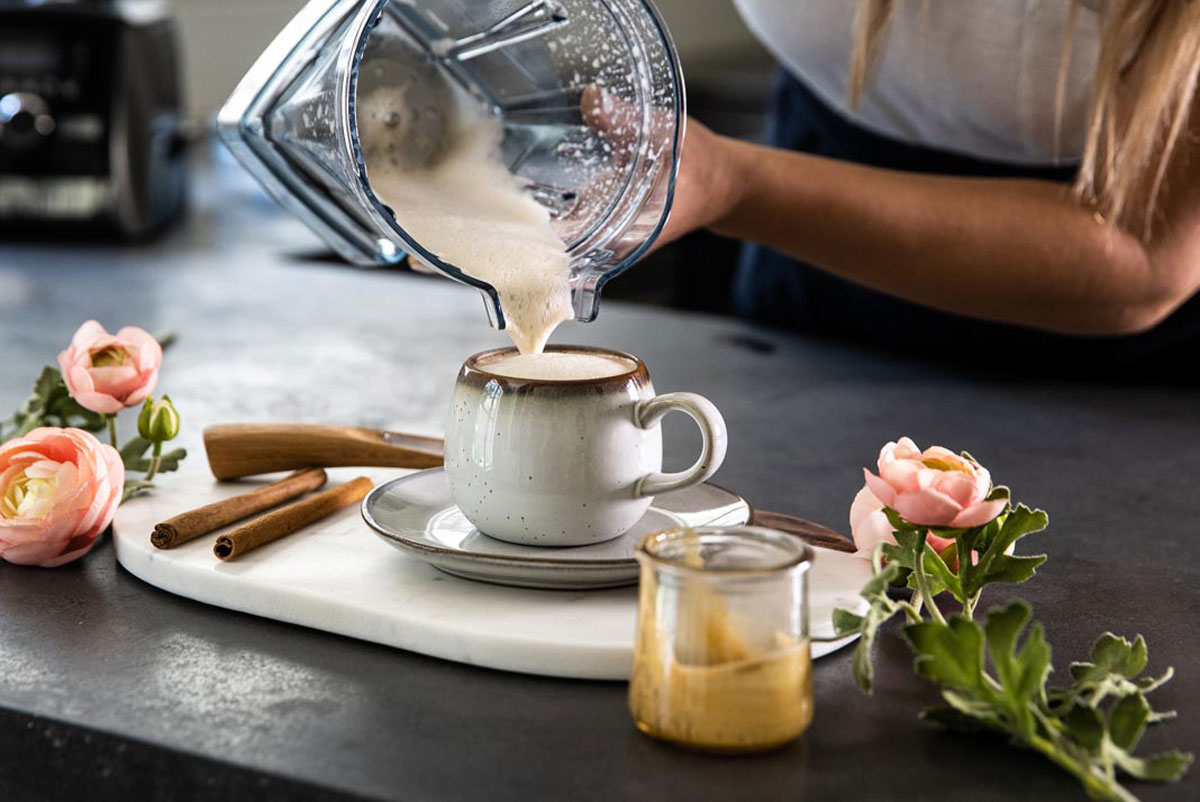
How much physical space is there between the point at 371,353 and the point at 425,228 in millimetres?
636

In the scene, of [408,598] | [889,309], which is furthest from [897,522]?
[889,309]

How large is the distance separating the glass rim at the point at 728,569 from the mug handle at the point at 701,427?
0.36 ft

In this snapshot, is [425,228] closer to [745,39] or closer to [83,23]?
[83,23]

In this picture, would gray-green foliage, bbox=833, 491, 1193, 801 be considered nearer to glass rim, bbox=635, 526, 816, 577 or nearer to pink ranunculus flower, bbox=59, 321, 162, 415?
glass rim, bbox=635, 526, 816, 577

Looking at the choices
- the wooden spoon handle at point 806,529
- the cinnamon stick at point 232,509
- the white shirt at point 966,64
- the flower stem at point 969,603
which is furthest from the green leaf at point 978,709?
the white shirt at point 966,64

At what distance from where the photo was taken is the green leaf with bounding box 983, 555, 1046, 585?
699 mm

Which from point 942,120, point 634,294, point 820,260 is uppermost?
point 942,120

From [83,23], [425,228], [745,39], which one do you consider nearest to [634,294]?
[83,23]

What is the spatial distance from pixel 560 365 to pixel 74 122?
149cm

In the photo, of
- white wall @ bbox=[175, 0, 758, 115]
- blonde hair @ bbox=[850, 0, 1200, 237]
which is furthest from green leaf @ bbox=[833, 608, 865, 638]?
white wall @ bbox=[175, 0, 758, 115]

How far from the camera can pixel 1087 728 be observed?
0.58m

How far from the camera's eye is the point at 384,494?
0.84m

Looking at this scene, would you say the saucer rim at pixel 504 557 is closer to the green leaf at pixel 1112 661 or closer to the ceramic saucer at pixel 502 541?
the ceramic saucer at pixel 502 541

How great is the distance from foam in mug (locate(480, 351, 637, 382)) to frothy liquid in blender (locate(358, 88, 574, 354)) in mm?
17
